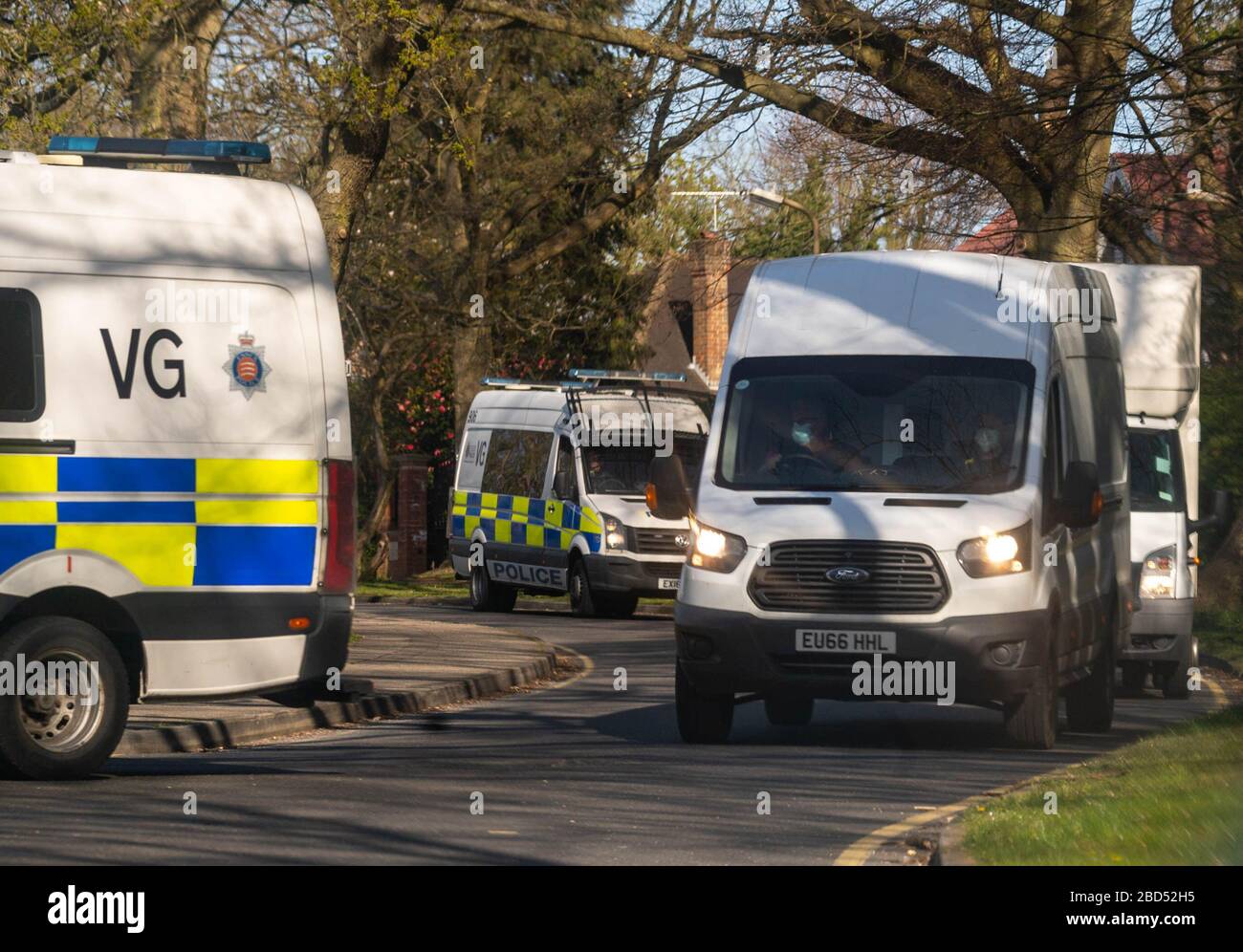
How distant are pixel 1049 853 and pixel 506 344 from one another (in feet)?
93.7

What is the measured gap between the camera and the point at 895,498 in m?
11.0

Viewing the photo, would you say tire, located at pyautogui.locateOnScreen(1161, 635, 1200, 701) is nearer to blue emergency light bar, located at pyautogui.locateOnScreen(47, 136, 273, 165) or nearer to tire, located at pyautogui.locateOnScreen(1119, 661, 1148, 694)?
tire, located at pyautogui.locateOnScreen(1119, 661, 1148, 694)

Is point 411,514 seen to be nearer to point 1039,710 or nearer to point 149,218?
point 1039,710

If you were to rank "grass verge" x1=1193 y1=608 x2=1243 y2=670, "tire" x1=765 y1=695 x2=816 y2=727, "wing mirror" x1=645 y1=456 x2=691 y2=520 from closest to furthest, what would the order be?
1. "wing mirror" x1=645 y1=456 x2=691 y2=520
2. "tire" x1=765 y1=695 x2=816 y2=727
3. "grass verge" x1=1193 y1=608 x2=1243 y2=670

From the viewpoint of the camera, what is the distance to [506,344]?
115 feet

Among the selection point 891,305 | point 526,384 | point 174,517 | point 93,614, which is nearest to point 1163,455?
point 891,305

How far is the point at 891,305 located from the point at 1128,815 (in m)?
4.53

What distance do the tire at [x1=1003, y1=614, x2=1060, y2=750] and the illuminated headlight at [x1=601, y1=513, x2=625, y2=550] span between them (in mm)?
12666

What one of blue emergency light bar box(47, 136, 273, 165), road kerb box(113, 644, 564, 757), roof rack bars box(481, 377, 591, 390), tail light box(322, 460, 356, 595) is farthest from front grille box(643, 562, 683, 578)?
blue emergency light bar box(47, 136, 273, 165)

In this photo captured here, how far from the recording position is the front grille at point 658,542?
23703 millimetres

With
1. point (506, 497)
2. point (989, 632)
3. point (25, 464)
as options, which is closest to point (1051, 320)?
point (989, 632)

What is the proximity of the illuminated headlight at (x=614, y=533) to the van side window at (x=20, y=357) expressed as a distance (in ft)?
48.9

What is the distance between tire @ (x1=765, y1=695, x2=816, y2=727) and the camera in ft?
42.8
